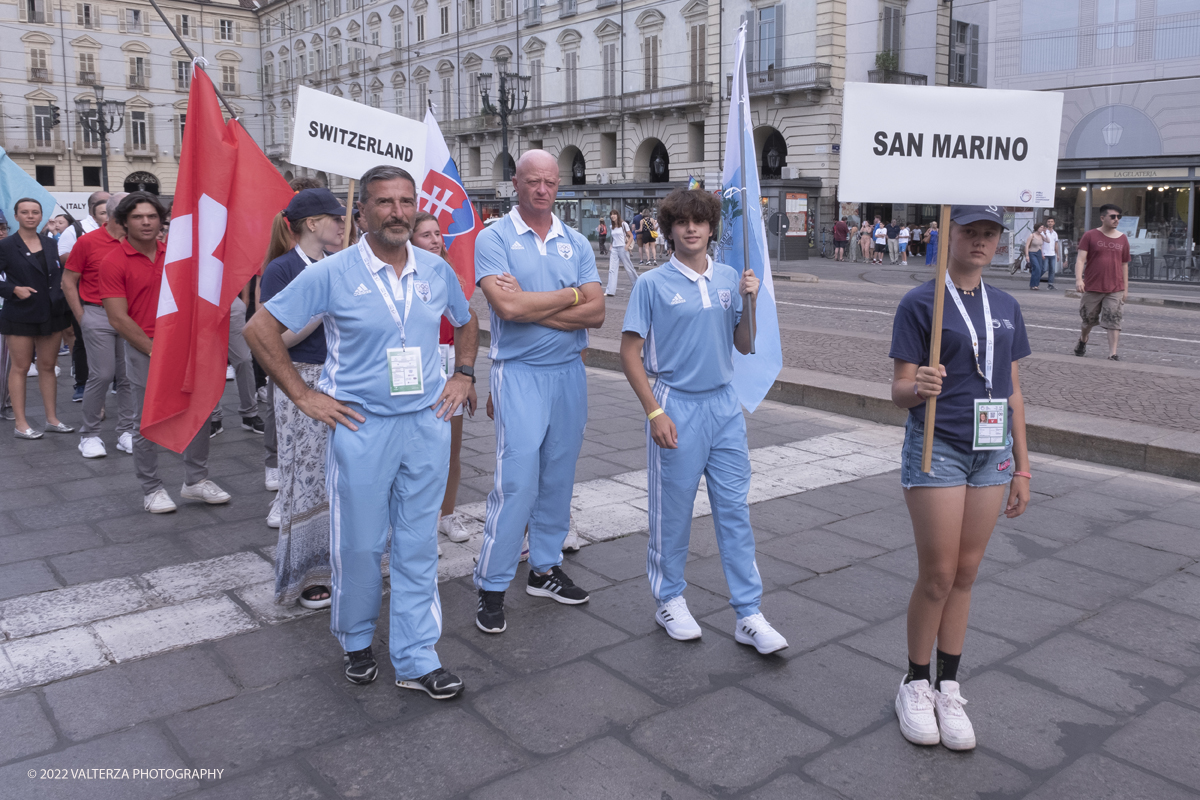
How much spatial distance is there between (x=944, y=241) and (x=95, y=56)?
70.5 m

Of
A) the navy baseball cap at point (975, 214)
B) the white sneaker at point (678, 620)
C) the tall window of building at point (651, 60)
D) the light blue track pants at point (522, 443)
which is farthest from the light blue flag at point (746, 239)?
the tall window of building at point (651, 60)

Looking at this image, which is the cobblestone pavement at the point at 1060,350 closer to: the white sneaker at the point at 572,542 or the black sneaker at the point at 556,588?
the white sneaker at the point at 572,542

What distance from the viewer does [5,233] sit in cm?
891

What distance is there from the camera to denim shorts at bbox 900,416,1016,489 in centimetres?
296

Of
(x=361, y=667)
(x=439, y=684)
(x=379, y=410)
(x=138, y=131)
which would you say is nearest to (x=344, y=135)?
(x=379, y=410)

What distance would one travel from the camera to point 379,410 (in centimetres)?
325

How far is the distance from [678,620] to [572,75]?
42.8 m

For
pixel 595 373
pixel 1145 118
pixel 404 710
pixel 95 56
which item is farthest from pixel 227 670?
pixel 95 56

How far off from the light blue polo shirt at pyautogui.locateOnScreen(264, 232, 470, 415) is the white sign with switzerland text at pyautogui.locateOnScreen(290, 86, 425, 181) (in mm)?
1257

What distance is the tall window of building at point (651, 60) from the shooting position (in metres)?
40.4

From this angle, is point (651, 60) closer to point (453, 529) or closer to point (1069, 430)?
point (1069, 430)

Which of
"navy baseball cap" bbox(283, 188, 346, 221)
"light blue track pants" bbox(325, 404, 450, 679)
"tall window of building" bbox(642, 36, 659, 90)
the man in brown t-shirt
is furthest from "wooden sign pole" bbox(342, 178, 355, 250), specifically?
"tall window of building" bbox(642, 36, 659, 90)

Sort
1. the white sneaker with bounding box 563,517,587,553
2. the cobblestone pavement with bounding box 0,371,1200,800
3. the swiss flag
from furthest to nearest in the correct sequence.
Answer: the white sneaker with bounding box 563,517,587,553 < the swiss flag < the cobblestone pavement with bounding box 0,371,1200,800

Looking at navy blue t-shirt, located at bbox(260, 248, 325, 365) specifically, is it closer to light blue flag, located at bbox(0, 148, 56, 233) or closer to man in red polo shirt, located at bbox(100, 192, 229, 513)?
man in red polo shirt, located at bbox(100, 192, 229, 513)
